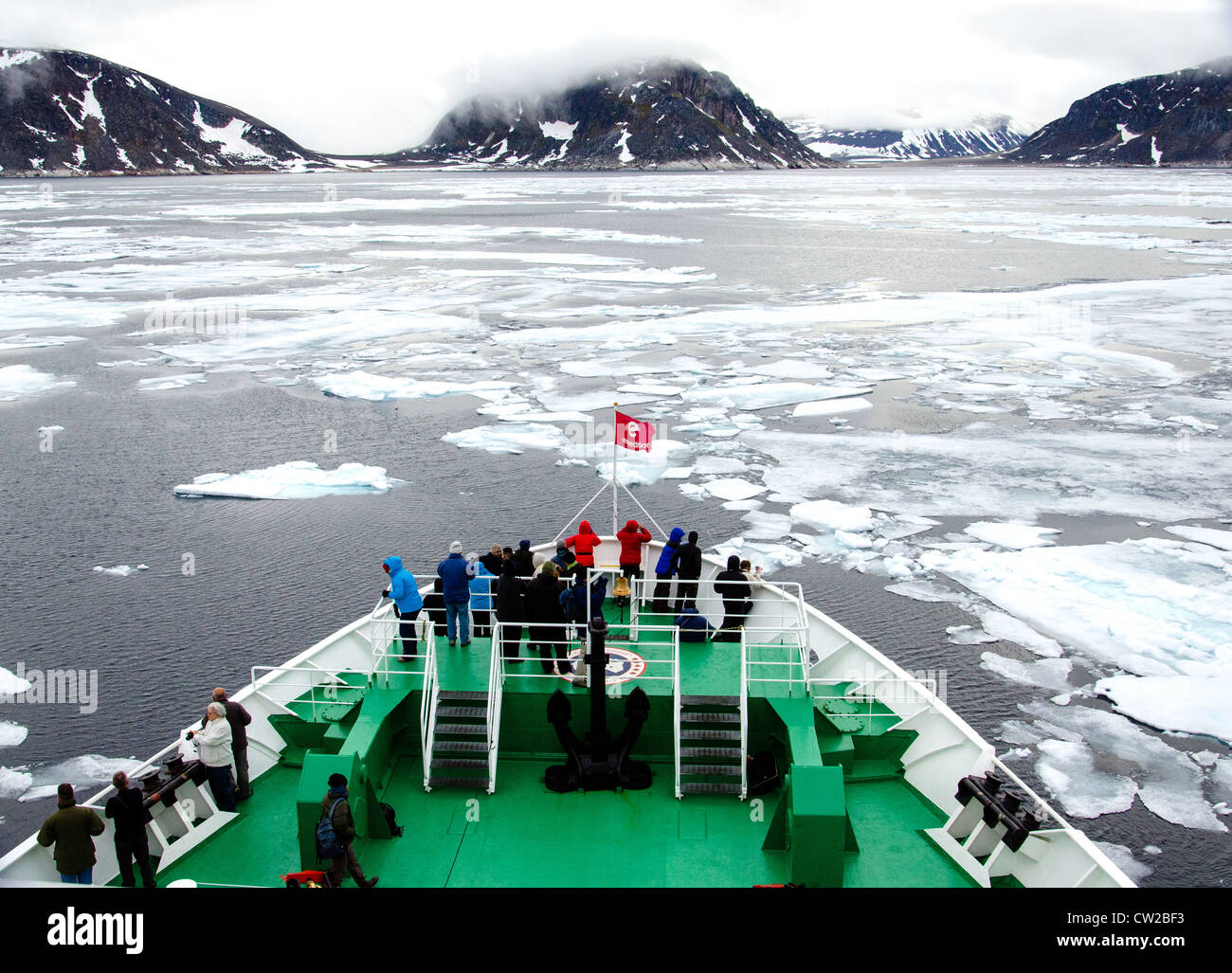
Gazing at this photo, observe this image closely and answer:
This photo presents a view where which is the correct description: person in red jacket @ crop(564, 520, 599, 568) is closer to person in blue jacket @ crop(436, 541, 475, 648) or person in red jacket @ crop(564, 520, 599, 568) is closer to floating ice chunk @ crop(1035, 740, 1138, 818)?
person in blue jacket @ crop(436, 541, 475, 648)

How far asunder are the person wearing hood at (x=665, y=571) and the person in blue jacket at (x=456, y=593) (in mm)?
2127

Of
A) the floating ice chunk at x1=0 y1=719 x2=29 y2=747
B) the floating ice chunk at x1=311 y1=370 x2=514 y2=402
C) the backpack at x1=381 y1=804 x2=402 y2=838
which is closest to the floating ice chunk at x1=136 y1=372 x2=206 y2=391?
the floating ice chunk at x1=311 y1=370 x2=514 y2=402

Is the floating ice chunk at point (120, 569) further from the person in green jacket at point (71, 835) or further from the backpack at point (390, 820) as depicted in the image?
the backpack at point (390, 820)

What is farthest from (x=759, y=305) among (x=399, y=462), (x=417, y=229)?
(x=417, y=229)

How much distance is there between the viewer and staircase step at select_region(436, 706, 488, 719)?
328 inches

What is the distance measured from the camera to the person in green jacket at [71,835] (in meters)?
6.62

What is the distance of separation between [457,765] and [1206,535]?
14.4 meters

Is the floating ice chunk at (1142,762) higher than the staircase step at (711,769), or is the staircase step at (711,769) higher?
the staircase step at (711,769)

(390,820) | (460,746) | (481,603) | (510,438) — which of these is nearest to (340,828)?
(390,820)

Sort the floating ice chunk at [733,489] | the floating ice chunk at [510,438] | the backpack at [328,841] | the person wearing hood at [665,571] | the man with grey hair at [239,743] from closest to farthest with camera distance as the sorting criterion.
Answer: the backpack at [328,841], the man with grey hair at [239,743], the person wearing hood at [665,571], the floating ice chunk at [733,489], the floating ice chunk at [510,438]

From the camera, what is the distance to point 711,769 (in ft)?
26.2

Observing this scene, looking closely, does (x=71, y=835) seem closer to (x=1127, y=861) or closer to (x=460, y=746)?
(x=460, y=746)

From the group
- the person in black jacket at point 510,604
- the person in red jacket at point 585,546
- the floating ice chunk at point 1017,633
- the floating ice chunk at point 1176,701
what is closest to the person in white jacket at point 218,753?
the person in black jacket at point 510,604

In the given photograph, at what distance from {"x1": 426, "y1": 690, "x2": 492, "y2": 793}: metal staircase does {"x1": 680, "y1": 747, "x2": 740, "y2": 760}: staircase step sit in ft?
5.50
